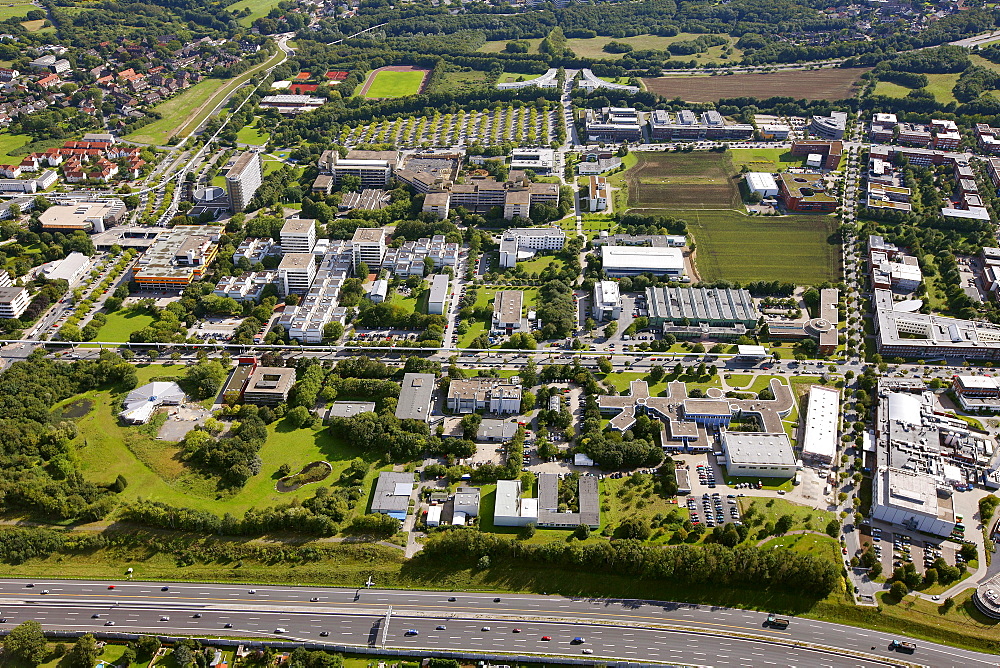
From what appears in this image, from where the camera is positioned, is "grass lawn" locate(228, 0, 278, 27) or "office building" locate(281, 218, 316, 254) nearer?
"office building" locate(281, 218, 316, 254)

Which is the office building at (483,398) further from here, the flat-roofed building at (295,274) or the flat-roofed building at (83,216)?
the flat-roofed building at (83,216)

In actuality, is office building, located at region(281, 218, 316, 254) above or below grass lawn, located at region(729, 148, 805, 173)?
below

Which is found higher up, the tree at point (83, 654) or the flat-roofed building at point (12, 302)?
the flat-roofed building at point (12, 302)

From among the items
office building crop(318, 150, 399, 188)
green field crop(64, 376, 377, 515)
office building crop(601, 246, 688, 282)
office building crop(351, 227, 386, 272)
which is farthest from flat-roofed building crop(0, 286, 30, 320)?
office building crop(601, 246, 688, 282)

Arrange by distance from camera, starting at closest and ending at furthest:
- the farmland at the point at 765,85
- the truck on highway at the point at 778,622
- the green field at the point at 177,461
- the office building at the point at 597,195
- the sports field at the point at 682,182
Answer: the truck on highway at the point at 778,622
the green field at the point at 177,461
the office building at the point at 597,195
the sports field at the point at 682,182
the farmland at the point at 765,85

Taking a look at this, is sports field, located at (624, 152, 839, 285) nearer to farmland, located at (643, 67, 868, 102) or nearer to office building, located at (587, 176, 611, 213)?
office building, located at (587, 176, 611, 213)

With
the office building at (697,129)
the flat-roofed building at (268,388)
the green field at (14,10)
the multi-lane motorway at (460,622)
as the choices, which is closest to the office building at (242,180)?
the flat-roofed building at (268,388)
